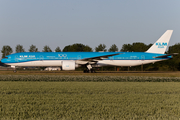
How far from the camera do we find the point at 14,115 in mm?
6422

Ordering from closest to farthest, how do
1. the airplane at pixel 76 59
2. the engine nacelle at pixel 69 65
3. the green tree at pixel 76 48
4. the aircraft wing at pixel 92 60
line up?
the engine nacelle at pixel 69 65, the aircraft wing at pixel 92 60, the airplane at pixel 76 59, the green tree at pixel 76 48

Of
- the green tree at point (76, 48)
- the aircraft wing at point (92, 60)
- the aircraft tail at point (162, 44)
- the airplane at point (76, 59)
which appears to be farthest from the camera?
the green tree at point (76, 48)

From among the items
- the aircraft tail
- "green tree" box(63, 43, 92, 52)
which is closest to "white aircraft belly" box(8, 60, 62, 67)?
the aircraft tail

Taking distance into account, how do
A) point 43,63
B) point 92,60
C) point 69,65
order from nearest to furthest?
point 69,65 → point 92,60 → point 43,63

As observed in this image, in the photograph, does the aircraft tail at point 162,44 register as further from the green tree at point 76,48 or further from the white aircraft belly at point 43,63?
the green tree at point 76,48

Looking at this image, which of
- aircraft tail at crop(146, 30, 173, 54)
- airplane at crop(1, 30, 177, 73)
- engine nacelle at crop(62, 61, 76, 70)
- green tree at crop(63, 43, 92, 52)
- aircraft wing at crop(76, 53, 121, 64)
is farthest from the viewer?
green tree at crop(63, 43, 92, 52)

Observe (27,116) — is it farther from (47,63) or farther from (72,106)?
(47,63)

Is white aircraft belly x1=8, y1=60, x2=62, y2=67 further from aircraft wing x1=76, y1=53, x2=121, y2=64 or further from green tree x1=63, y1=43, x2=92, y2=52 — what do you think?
green tree x1=63, y1=43, x2=92, y2=52

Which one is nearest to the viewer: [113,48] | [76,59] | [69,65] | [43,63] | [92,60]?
[69,65]

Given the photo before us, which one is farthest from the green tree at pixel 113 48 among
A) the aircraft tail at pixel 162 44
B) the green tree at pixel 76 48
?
the aircraft tail at pixel 162 44

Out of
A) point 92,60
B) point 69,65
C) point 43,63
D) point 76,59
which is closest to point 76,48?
point 76,59

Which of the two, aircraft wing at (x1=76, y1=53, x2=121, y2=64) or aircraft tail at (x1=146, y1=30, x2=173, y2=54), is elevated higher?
aircraft tail at (x1=146, y1=30, x2=173, y2=54)

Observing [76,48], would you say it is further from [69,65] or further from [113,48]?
[69,65]

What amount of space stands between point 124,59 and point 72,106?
2437 cm
